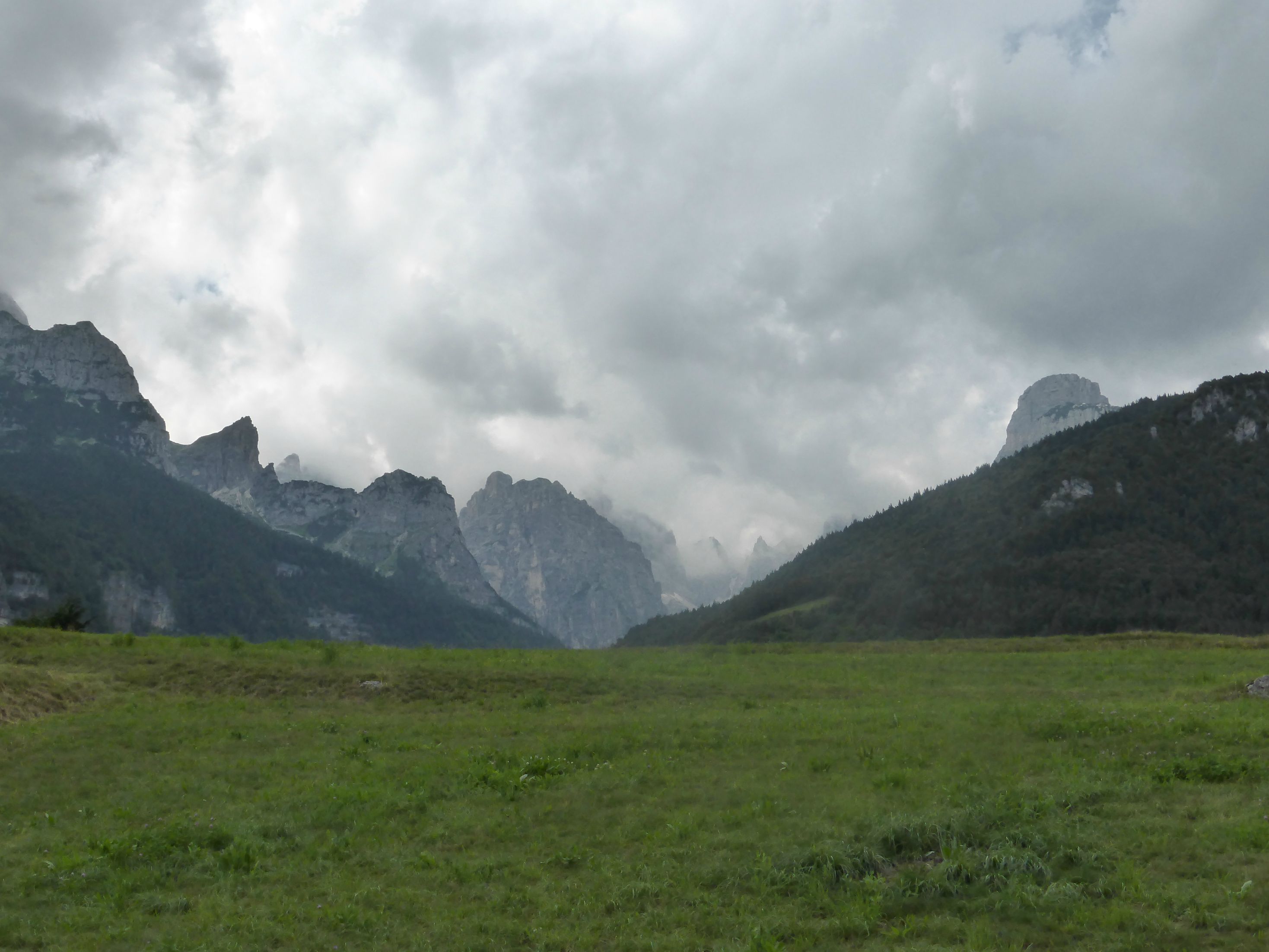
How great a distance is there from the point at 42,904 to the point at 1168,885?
2158 cm

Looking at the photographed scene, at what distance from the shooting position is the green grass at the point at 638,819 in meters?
14.9

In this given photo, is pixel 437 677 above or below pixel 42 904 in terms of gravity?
above

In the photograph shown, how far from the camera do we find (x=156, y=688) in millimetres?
39469

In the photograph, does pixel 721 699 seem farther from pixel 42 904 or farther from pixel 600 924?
pixel 42 904

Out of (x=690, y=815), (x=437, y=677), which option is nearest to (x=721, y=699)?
(x=437, y=677)

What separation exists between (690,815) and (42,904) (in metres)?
13.8

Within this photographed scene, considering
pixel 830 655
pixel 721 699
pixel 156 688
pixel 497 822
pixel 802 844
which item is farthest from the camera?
pixel 830 655

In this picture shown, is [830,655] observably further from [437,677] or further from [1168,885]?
[1168,885]

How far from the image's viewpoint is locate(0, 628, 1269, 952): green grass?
588 inches

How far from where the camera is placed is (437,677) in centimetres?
4056

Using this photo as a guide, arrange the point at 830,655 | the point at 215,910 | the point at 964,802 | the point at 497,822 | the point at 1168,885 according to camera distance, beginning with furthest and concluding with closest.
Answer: the point at 830,655 → the point at 497,822 → the point at 964,802 → the point at 215,910 → the point at 1168,885

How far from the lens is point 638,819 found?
67.3ft

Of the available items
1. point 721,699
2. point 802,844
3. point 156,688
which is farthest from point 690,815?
point 156,688

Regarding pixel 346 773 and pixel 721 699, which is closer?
pixel 346 773
